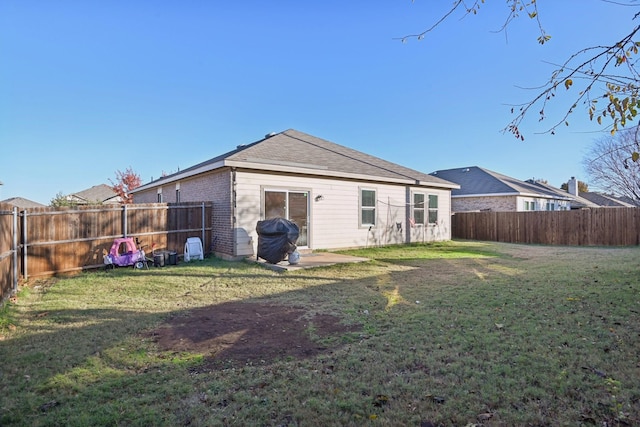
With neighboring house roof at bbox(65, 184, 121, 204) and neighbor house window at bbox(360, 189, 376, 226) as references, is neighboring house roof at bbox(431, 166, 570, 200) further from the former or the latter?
neighboring house roof at bbox(65, 184, 121, 204)

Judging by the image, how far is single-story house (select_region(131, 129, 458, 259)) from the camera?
10.4 meters

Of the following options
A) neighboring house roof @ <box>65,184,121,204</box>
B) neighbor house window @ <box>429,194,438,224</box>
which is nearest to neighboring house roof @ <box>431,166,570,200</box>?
neighbor house window @ <box>429,194,438,224</box>

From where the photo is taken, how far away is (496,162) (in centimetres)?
2975

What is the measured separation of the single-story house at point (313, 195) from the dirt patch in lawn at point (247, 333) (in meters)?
5.13

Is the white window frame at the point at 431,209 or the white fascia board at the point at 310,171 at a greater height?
the white fascia board at the point at 310,171

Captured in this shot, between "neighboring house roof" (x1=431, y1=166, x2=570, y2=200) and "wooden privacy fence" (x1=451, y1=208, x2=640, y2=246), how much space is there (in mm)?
3650

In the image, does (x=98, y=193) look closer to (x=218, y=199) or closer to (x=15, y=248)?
(x=218, y=199)

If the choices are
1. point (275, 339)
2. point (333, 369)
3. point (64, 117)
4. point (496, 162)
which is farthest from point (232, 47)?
point (496, 162)

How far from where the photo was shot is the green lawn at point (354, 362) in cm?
→ 249

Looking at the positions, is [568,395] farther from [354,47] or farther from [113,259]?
[354,47]

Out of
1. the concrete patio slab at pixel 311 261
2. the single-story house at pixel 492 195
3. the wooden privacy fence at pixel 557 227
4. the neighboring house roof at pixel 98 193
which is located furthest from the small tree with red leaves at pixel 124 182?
the wooden privacy fence at pixel 557 227

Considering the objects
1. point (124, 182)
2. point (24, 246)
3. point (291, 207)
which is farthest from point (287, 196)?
point (124, 182)

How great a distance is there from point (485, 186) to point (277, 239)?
63.4ft

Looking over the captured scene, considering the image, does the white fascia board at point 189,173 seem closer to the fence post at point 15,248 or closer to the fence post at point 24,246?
the fence post at point 24,246
